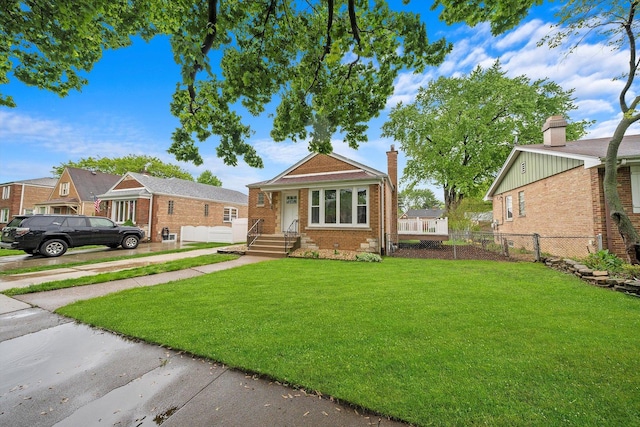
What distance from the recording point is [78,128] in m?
21.6

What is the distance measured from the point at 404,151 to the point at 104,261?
935 inches

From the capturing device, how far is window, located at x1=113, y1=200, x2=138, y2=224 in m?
19.4

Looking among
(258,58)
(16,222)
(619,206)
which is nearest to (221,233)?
(16,222)

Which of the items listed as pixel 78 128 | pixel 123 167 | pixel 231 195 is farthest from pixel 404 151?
pixel 123 167

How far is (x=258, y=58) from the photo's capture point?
4691 mm

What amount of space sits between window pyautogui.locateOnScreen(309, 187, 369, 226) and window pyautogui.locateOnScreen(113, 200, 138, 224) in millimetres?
15203

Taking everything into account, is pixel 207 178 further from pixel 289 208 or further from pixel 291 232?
pixel 291 232

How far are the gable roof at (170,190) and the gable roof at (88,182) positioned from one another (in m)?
5.97

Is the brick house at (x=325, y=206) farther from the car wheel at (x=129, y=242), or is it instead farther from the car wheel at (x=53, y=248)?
the car wheel at (x=53, y=248)

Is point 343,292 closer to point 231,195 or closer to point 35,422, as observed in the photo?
point 35,422

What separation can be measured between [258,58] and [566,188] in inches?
483

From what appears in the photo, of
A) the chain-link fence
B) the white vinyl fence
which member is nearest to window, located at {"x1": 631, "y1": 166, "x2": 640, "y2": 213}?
the chain-link fence

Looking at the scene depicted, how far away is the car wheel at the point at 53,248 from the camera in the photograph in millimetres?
10883

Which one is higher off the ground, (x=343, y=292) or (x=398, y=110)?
(x=398, y=110)
